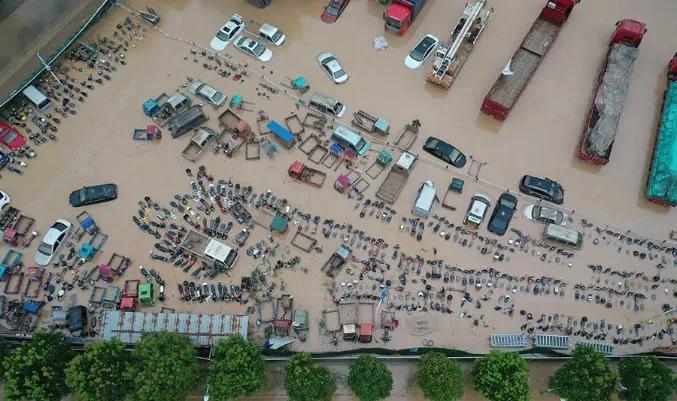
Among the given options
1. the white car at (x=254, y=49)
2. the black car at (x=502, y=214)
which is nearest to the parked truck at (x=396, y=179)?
the black car at (x=502, y=214)

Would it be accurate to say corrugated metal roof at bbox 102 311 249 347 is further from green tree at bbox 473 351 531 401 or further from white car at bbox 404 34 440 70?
white car at bbox 404 34 440 70

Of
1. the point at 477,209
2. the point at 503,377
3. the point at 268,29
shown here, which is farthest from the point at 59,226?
the point at 503,377

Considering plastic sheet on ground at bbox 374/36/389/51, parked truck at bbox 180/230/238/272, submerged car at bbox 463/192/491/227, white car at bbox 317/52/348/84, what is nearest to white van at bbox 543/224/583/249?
submerged car at bbox 463/192/491/227

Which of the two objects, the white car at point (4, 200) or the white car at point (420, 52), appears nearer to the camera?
the white car at point (4, 200)

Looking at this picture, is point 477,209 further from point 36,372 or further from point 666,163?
point 36,372

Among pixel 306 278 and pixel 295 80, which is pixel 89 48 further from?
pixel 306 278

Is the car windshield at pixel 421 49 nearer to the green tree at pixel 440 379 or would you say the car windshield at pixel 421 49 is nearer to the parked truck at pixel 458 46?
the parked truck at pixel 458 46
